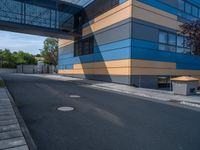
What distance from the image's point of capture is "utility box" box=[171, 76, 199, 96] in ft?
44.5

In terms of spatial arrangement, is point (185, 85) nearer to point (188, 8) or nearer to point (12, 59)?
point (188, 8)

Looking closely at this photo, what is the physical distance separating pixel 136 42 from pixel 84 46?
34.4 feet

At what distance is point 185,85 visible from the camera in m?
13.6

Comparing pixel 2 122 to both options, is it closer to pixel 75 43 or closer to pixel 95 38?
pixel 95 38

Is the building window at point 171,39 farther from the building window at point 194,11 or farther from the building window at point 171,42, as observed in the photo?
the building window at point 194,11

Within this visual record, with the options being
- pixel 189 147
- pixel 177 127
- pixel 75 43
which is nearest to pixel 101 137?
pixel 189 147

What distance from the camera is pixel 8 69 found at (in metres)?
52.5

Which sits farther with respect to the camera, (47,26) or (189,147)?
(47,26)

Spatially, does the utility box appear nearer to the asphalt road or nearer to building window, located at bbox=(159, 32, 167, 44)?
the asphalt road

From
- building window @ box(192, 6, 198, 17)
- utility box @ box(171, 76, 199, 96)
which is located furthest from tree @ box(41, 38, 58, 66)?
utility box @ box(171, 76, 199, 96)

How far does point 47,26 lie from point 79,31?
189 inches

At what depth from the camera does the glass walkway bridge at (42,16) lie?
2303 cm

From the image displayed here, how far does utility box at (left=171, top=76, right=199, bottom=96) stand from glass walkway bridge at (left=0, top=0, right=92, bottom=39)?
1732cm

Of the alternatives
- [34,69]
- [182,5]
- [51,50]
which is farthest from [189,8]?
[34,69]
